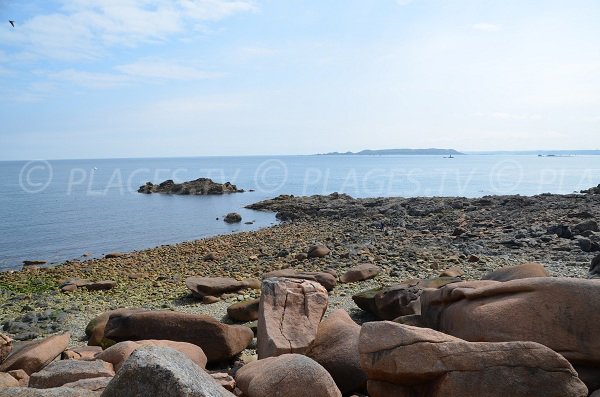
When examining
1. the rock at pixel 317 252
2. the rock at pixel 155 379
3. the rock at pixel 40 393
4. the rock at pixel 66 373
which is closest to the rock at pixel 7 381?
the rock at pixel 66 373

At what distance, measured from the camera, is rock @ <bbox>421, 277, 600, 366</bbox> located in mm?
6238

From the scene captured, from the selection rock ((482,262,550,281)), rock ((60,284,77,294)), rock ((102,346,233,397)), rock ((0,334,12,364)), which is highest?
rock ((102,346,233,397))

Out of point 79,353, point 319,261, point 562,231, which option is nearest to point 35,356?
point 79,353

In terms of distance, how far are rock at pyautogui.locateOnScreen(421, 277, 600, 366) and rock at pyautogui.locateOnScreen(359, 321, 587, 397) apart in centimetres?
88

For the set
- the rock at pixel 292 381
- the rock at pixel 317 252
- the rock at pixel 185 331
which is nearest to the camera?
the rock at pixel 292 381

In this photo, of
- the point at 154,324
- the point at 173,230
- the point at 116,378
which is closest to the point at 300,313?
the point at 154,324

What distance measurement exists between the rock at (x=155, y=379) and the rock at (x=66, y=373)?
8.69ft

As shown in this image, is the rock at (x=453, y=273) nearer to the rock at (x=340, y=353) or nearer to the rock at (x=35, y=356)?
the rock at (x=340, y=353)

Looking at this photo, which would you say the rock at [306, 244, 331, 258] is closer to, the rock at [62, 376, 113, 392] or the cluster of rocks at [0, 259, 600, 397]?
the cluster of rocks at [0, 259, 600, 397]

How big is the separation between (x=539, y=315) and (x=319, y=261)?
13661mm

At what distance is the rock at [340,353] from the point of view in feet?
23.4

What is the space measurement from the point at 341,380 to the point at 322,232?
77.2ft

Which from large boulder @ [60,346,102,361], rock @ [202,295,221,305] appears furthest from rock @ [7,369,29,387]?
rock @ [202,295,221,305]

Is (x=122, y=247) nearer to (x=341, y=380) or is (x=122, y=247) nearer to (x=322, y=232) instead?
(x=322, y=232)
